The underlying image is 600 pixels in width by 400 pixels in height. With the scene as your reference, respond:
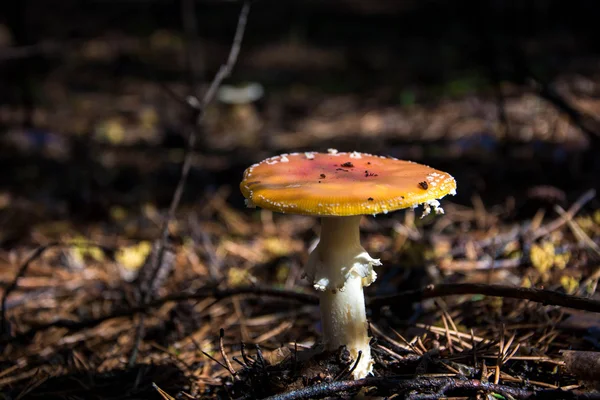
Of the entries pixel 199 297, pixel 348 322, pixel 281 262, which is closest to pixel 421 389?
pixel 348 322

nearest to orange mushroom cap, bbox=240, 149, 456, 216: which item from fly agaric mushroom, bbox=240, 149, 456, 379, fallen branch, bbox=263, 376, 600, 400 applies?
fly agaric mushroom, bbox=240, 149, 456, 379

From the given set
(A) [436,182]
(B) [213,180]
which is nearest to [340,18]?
(B) [213,180]

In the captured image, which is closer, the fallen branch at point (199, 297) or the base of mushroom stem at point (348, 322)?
the base of mushroom stem at point (348, 322)

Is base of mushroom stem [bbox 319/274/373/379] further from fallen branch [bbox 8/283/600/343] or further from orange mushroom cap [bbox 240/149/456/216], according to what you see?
orange mushroom cap [bbox 240/149/456/216]

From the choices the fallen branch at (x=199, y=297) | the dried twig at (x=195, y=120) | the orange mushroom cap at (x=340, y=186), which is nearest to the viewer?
the orange mushroom cap at (x=340, y=186)

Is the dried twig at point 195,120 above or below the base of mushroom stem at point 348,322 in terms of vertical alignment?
above

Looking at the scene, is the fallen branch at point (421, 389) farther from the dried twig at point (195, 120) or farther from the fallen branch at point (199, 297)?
the dried twig at point (195, 120)

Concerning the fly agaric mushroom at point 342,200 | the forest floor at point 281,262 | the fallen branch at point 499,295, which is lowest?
the forest floor at point 281,262

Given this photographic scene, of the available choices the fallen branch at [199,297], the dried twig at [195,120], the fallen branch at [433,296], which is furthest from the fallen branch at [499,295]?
the dried twig at [195,120]
